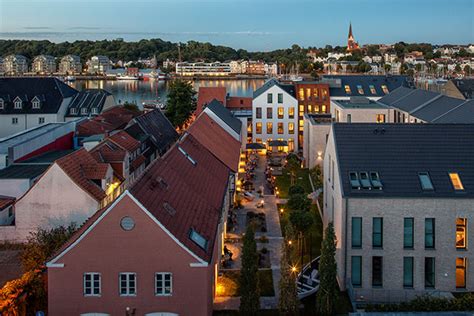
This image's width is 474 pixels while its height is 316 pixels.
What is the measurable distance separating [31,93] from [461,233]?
43948 mm

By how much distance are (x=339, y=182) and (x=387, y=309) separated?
5.15 m

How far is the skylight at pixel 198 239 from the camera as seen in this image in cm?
1955

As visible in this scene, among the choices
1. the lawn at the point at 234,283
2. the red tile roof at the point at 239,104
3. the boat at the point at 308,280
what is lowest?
the lawn at the point at 234,283

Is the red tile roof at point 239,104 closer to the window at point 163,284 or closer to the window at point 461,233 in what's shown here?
the window at point 461,233

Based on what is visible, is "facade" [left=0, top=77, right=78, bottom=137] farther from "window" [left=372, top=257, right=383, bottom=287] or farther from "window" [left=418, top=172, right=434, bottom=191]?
"window" [left=418, top=172, right=434, bottom=191]

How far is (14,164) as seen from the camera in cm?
3553

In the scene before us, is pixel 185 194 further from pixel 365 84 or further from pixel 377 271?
pixel 365 84

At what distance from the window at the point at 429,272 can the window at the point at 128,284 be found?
1102 cm

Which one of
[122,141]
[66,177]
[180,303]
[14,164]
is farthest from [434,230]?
[14,164]

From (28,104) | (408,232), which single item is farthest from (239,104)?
(408,232)

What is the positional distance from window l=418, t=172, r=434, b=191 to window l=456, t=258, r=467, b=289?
293 cm

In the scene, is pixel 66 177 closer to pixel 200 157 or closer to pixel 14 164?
pixel 200 157

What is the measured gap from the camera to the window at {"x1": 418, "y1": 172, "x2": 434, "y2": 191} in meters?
22.3

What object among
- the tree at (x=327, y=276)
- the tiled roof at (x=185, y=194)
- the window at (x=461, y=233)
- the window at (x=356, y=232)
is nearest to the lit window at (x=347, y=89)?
the tiled roof at (x=185, y=194)
